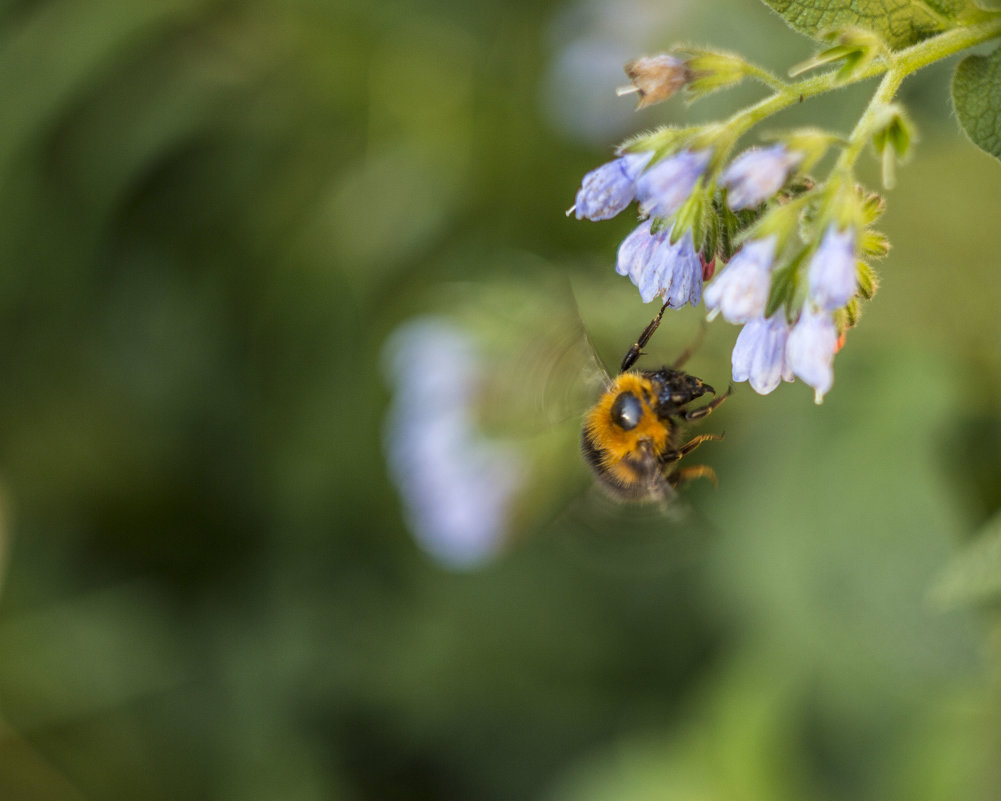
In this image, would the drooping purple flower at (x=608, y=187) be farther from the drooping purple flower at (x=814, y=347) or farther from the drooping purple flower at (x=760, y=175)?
the drooping purple flower at (x=814, y=347)

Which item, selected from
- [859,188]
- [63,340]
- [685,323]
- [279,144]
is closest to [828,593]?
[685,323]

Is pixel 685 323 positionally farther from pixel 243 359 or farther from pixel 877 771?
pixel 243 359

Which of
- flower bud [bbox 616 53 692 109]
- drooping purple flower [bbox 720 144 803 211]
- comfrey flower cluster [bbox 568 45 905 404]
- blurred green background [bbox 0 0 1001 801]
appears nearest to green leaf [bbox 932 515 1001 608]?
comfrey flower cluster [bbox 568 45 905 404]

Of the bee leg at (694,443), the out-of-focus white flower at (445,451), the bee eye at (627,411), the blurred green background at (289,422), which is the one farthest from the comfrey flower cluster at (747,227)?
the blurred green background at (289,422)

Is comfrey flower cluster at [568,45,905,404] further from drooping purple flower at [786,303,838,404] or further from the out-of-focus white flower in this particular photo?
the out-of-focus white flower

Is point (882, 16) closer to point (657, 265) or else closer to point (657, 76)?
point (657, 76)

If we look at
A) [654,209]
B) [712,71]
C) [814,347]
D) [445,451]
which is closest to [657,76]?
[712,71]
